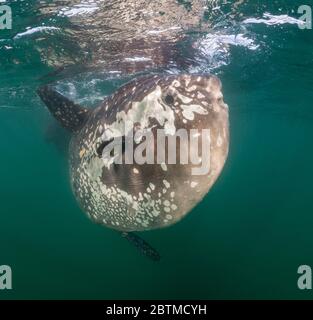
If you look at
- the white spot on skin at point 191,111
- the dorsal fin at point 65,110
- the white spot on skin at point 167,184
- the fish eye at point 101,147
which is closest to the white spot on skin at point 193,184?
the white spot on skin at point 167,184

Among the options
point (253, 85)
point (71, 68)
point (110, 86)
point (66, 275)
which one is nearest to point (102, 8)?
point (71, 68)

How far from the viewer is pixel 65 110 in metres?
5.79

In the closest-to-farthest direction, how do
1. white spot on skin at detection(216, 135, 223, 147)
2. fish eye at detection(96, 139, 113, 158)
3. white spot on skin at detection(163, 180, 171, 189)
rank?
1. white spot on skin at detection(216, 135, 223, 147)
2. white spot on skin at detection(163, 180, 171, 189)
3. fish eye at detection(96, 139, 113, 158)

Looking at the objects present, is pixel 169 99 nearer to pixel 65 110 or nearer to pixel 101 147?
pixel 101 147

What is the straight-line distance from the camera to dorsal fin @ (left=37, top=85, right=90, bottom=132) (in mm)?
5656

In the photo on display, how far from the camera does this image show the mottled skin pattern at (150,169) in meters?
3.27

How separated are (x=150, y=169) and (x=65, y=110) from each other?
2735 millimetres

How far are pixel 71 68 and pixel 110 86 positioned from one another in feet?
11.9

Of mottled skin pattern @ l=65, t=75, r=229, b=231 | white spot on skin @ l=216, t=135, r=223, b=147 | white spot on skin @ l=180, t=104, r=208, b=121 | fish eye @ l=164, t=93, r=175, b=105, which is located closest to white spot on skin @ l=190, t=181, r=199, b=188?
mottled skin pattern @ l=65, t=75, r=229, b=231

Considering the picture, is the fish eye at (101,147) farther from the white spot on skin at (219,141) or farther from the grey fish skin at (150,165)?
the white spot on skin at (219,141)

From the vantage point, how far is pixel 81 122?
558 cm

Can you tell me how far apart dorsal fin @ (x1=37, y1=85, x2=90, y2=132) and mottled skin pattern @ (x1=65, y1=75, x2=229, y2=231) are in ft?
1.50

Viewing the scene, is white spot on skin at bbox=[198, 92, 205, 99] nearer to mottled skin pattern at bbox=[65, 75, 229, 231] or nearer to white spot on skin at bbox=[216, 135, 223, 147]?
mottled skin pattern at bbox=[65, 75, 229, 231]

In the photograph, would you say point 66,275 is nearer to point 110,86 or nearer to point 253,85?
point 110,86
